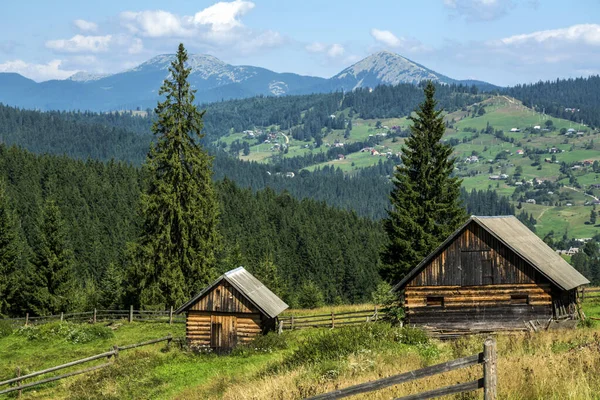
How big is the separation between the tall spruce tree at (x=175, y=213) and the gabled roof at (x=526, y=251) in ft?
61.6

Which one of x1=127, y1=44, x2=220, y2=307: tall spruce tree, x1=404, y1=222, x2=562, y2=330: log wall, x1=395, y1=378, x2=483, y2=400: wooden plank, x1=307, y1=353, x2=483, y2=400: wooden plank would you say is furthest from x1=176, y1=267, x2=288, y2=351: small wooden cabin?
x1=395, y1=378, x2=483, y2=400: wooden plank

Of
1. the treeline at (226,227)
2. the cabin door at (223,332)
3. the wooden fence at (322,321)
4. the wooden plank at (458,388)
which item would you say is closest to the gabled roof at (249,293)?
the cabin door at (223,332)

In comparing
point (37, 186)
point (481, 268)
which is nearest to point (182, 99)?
point (481, 268)

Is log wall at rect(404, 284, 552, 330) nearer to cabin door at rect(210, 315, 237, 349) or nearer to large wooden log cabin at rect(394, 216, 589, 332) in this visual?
large wooden log cabin at rect(394, 216, 589, 332)

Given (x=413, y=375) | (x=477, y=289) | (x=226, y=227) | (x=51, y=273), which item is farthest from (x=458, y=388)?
(x=226, y=227)

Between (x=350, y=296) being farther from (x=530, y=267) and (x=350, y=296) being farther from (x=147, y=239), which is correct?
(x=530, y=267)

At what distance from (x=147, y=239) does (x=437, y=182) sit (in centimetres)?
2201

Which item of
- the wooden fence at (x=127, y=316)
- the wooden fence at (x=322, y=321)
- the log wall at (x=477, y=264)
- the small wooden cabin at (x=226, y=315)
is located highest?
the log wall at (x=477, y=264)

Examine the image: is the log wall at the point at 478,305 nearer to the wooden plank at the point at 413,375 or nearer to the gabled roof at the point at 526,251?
the gabled roof at the point at 526,251

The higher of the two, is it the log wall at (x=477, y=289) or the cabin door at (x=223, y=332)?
the log wall at (x=477, y=289)

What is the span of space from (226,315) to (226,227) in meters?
110

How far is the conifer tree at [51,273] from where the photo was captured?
63031 mm

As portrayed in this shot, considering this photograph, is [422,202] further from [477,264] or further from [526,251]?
[526,251]

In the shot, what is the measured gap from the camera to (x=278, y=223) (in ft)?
515
